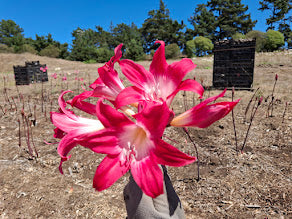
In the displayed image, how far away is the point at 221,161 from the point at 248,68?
17.5 feet

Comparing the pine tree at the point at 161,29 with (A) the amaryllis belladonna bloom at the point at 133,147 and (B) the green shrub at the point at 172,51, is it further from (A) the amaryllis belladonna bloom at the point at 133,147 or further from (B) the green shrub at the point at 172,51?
(A) the amaryllis belladonna bloom at the point at 133,147

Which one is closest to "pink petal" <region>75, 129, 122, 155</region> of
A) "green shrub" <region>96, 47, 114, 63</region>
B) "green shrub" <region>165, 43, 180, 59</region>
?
"green shrub" <region>165, 43, 180, 59</region>

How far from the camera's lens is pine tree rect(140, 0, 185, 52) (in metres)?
38.2

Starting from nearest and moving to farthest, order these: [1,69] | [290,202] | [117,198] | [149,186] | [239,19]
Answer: [149,186] < [290,202] < [117,198] < [1,69] < [239,19]

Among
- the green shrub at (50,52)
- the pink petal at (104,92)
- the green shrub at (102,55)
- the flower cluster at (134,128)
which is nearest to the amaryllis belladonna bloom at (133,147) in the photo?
the flower cluster at (134,128)

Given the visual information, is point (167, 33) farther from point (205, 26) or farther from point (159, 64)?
point (159, 64)

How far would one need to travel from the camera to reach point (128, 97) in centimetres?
61

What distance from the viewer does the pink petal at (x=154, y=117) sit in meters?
0.52

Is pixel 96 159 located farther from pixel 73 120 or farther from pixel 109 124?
pixel 109 124

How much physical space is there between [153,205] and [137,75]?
1.81 ft

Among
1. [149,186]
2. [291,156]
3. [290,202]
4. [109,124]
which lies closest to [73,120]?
[109,124]

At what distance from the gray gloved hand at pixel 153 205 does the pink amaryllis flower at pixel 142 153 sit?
0.94ft

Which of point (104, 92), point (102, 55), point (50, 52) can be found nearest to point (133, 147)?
point (104, 92)

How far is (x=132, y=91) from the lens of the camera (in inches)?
25.3
